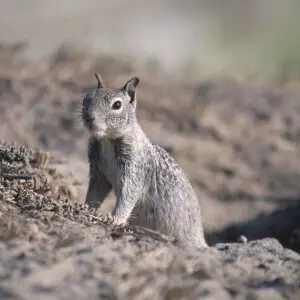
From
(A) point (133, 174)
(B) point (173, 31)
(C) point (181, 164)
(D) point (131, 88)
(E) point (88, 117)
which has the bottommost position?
(C) point (181, 164)

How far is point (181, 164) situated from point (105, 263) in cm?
678

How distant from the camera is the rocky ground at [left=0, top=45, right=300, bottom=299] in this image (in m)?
5.05

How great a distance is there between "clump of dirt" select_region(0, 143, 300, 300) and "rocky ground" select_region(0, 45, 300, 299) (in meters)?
0.01

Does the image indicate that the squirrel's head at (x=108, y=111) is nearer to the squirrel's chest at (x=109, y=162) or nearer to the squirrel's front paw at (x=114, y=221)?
the squirrel's chest at (x=109, y=162)

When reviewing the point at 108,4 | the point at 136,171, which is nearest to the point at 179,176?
the point at 136,171

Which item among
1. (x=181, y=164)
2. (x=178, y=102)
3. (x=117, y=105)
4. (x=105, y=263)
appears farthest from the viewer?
(x=178, y=102)

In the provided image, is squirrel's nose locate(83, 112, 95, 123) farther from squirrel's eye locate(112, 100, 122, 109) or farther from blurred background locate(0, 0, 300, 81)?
blurred background locate(0, 0, 300, 81)

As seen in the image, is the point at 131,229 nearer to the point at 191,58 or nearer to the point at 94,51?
the point at 94,51

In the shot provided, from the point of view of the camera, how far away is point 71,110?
12.0 meters

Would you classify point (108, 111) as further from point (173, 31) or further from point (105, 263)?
point (173, 31)

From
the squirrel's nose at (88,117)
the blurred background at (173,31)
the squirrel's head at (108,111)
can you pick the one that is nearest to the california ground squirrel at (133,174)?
the squirrel's head at (108,111)

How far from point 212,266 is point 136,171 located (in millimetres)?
2408

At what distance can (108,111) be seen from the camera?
7.58 metres

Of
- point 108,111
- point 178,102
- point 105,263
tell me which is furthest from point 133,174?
point 178,102
